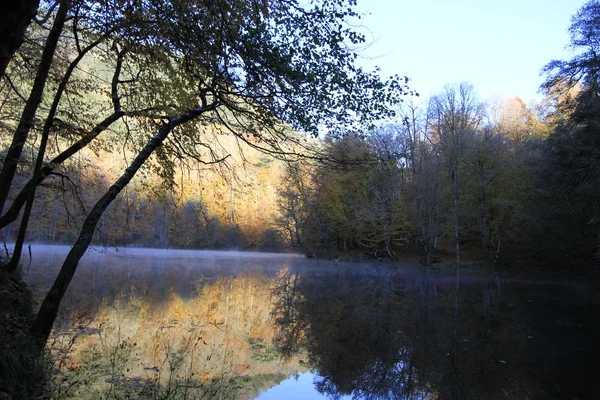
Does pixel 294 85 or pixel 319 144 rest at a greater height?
pixel 294 85

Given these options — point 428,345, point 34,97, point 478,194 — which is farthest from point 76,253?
point 478,194

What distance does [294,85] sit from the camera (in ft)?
16.0

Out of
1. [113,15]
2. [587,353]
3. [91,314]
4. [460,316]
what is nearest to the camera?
[113,15]

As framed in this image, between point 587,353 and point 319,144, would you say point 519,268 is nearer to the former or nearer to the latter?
point 587,353

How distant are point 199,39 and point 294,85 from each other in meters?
1.18

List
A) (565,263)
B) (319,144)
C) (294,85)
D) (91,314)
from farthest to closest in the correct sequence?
(565,263), (91,314), (319,144), (294,85)

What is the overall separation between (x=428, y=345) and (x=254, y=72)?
627cm

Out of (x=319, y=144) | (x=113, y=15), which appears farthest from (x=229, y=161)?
(x=113, y=15)

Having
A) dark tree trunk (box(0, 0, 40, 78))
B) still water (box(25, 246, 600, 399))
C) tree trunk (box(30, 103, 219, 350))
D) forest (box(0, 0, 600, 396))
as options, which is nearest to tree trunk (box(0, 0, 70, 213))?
forest (box(0, 0, 600, 396))

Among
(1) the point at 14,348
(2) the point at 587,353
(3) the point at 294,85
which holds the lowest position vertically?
(2) the point at 587,353

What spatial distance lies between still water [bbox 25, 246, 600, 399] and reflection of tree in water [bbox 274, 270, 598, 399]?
0.03 m

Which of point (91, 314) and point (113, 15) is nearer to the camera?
point (113, 15)

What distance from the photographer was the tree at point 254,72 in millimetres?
4547

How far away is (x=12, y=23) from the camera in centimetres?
239
